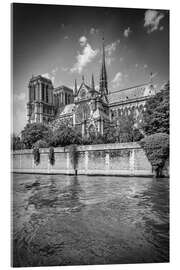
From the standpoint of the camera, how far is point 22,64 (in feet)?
11.9

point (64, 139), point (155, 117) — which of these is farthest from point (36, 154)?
point (155, 117)

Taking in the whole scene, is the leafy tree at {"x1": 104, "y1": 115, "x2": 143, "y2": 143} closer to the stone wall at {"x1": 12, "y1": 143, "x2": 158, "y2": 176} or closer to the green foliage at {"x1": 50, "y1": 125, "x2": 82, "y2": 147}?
the stone wall at {"x1": 12, "y1": 143, "x2": 158, "y2": 176}

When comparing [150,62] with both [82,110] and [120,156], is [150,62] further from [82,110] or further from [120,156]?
[120,156]

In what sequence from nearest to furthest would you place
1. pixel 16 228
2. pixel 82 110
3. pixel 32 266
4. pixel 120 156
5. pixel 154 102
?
1. pixel 32 266
2. pixel 16 228
3. pixel 82 110
4. pixel 154 102
5. pixel 120 156

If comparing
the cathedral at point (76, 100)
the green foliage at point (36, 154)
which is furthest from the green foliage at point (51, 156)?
the cathedral at point (76, 100)

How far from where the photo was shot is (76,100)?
18.7ft

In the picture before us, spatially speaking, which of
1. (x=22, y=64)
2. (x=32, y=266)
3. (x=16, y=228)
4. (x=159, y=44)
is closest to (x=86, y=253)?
(x=32, y=266)

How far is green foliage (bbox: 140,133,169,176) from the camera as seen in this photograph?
685 centimetres

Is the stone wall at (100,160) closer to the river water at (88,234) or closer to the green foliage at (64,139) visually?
the green foliage at (64,139)

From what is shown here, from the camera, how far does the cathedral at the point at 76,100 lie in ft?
14.4

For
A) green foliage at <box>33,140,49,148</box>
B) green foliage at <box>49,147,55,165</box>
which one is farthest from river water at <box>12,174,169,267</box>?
green foliage at <box>49,147,55,165</box>

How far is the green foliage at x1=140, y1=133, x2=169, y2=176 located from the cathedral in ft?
3.41

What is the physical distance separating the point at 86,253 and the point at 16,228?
1.11 meters

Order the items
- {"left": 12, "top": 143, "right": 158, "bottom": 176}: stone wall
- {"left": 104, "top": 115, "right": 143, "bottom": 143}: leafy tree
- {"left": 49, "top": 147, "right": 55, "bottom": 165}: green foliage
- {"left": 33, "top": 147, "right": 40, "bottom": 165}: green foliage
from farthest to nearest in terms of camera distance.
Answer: {"left": 49, "top": 147, "right": 55, "bottom": 165}: green foliage < {"left": 12, "top": 143, "right": 158, "bottom": 176}: stone wall < {"left": 33, "top": 147, "right": 40, "bottom": 165}: green foliage < {"left": 104, "top": 115, "right": 143, "bottom": 143}: leafy tree
